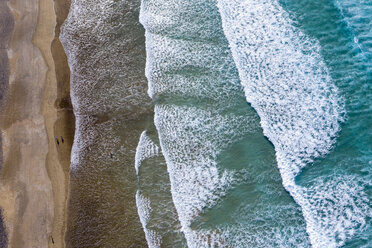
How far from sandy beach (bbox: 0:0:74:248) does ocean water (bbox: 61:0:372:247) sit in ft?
1.29

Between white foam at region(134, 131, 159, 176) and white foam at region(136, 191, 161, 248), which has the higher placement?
white foam at region(134, 131, 159, 176)

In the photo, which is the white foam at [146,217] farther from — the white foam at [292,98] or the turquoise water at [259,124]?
the white foam at [292,98]

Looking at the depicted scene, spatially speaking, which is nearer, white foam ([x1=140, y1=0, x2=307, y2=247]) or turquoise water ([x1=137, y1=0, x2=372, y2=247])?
turquoise water ([x1=137, y1=0, x2=372, y2=247])

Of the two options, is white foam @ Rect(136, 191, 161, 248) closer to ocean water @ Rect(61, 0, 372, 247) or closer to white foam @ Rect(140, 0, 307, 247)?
ocean water @ Rect(61, 0, 372, 247)

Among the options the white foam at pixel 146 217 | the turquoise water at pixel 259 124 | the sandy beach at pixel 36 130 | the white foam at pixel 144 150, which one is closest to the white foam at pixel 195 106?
the turquoise water at pixel 259 124

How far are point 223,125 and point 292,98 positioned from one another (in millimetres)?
1777

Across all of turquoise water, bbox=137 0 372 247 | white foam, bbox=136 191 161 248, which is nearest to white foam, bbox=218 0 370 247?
turquoise water, bbox=137 0 372 247

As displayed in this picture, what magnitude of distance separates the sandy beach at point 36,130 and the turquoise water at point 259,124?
2.02 m

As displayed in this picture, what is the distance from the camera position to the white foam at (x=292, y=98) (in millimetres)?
8376

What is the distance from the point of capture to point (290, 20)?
11430 millimetres

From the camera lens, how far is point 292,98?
33.3ft

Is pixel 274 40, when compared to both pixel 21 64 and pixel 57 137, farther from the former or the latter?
pixel 21 64

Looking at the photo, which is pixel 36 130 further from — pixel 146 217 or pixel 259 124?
pixel 259 124

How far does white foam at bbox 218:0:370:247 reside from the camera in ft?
27.5
